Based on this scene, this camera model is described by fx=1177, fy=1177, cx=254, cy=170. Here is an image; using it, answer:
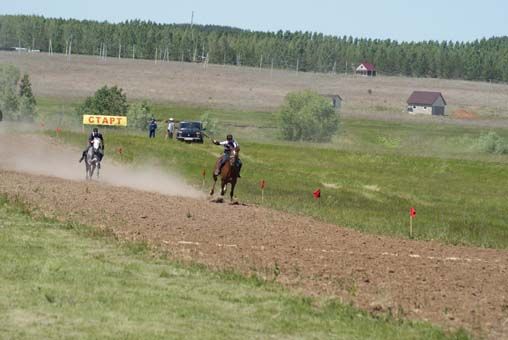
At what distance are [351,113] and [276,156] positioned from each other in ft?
336

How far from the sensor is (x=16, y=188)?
114 ft

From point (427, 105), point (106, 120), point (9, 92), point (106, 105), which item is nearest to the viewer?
point (106, 120)

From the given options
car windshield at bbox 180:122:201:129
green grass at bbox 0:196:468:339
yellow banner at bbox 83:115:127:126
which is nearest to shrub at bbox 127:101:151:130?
yellow banner at bbox 83:115:127:126

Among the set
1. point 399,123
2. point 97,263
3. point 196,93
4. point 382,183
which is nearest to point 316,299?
point 97,263

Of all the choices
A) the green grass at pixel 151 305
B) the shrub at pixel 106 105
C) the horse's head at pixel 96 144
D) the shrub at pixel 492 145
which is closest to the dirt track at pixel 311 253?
the green grass at pixel 151 305

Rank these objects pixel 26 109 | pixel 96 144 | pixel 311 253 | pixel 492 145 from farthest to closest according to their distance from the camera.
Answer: pixel 26 109 → pixel 492 145 → pixel 96 144 → pixel 311 253

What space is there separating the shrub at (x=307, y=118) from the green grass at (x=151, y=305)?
3584 inches

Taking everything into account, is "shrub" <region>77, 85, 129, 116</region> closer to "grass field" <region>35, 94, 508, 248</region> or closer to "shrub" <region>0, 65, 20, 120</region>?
"shrub" <region>0, 65, 20, 120</region>

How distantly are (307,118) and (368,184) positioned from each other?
5746 centimetres

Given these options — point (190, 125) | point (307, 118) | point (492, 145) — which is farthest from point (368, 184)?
point (307, 118)

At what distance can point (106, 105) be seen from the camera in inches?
4269

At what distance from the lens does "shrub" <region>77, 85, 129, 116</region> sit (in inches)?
4240

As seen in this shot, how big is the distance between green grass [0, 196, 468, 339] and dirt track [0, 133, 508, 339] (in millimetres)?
933

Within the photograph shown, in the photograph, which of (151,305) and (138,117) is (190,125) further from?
(151,305)
